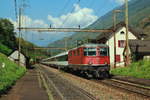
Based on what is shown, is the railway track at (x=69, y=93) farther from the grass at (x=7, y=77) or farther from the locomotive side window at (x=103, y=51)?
the locomotive side window at (x=103, y=51)

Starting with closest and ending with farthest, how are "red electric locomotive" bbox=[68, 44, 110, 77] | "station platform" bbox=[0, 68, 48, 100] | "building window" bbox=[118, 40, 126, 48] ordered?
"station platform" bbox=[0, 68, 48, 100] < "red electric locomotive" bbox=[68, 44, 110, 77] < "building window" bbox=[118, 40, 126, 48]

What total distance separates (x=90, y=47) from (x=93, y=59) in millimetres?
1101

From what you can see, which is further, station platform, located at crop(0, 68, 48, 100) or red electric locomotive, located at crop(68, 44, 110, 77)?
red electric locomotive, located at crop(68, 44, 110, 77)

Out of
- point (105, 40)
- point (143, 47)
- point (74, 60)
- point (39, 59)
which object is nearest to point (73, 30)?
point (74, 60)

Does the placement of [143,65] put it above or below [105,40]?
below

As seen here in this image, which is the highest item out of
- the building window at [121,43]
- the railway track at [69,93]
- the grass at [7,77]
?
the building window at [121,43]

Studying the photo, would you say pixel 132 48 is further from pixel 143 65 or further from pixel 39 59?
pixel 39 59

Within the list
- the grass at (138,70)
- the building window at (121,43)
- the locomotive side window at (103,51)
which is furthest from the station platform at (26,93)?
the building window at (121,43)

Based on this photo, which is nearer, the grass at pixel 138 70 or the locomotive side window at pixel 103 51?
the grass at pixel 138 70

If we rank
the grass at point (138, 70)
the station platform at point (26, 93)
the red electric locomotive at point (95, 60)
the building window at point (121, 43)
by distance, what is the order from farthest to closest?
the building window at point (121, 43)
the red electric locomotive at point (95, 60)
the grass at point (138, 70)
the station platform at point (26, 93)

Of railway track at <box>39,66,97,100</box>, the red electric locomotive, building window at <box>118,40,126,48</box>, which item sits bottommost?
railway track at <box>39,66,97,100</box>

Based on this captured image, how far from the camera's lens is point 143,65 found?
29.1 m

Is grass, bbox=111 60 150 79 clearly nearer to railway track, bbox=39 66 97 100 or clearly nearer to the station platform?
railway track, bbox=39 66 97 100

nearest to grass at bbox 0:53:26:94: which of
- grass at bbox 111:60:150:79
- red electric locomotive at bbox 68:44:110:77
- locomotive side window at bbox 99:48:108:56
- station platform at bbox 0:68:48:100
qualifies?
station platform at bbox 0:68:48:100
